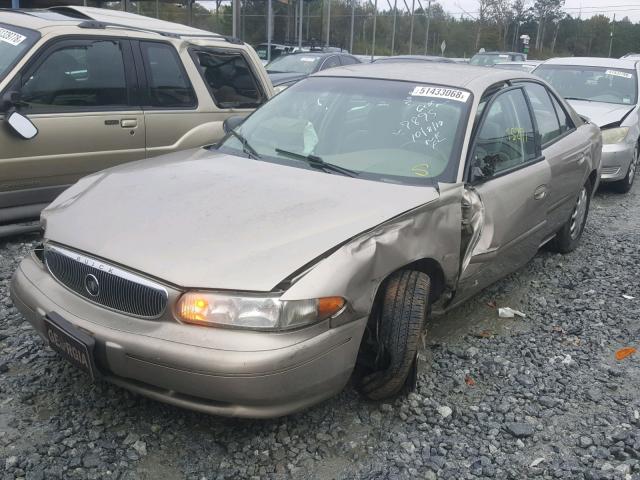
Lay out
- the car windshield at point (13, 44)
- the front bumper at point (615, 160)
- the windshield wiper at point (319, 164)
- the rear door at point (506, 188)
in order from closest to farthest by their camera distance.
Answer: the windshield wiper at point (319, 164) < the rear door at point (506, 188) < the car windshield at point (13, 44) < the front bumper at point (615, 160)

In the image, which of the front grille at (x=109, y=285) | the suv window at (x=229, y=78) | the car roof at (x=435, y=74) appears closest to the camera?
the front grille at (x=109, y=285)

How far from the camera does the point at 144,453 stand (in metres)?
2.59

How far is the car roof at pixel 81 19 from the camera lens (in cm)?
506

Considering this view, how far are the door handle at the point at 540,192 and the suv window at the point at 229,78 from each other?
318 cm

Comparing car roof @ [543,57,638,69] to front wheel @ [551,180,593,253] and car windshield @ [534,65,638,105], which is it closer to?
car windshield @ [534,65,638,105]

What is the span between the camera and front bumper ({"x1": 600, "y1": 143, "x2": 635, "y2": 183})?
7.57 meters

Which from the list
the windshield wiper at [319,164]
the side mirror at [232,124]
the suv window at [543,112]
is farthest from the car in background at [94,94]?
the suv window at [543,112]

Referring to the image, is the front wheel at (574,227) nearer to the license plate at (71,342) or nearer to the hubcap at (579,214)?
the hubcap at (579,214)

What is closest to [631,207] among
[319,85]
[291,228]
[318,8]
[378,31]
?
[319,85]

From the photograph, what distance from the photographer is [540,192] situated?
163 inches

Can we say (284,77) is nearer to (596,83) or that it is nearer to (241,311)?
(596,83)

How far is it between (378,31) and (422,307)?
165 ft

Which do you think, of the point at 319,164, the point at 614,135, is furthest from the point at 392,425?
the point at 614,135

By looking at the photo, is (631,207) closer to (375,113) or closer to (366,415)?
(375,113)
